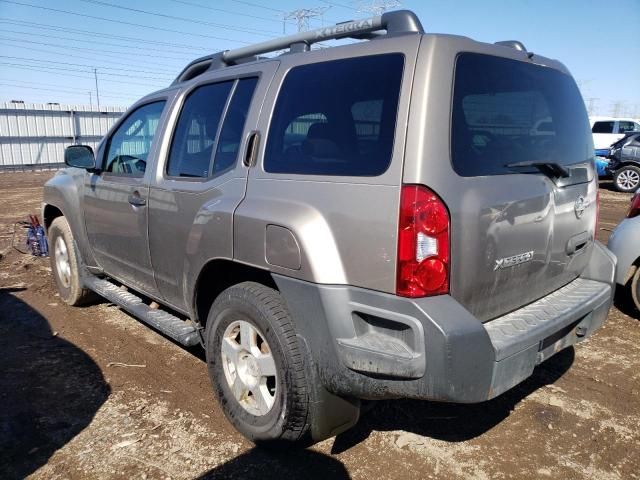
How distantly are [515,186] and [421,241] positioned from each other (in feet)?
2.11

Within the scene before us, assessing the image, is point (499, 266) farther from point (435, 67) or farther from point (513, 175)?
point (435, 67)

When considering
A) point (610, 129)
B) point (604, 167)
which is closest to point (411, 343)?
point (604, 167)

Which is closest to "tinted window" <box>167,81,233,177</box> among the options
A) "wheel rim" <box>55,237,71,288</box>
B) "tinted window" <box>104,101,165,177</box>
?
"tinted window" <box>104,101,165,177</box>

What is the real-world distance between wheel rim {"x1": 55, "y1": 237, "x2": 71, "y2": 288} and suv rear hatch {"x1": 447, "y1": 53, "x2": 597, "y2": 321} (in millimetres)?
4109

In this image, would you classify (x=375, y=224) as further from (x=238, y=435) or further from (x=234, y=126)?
(x=238, y=435)

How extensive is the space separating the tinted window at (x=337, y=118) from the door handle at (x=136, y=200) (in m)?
1.28

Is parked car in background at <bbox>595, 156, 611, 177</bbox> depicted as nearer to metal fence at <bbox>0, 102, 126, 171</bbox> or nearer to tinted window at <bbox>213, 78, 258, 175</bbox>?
tinted window at <bbox>213, 78, 258, 175</bbox>

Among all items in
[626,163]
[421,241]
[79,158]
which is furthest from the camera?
[626,163]

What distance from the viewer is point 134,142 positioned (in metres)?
3.96

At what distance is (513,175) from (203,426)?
2.20 m

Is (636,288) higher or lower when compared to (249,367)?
lower

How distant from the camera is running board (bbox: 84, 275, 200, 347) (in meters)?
3.24

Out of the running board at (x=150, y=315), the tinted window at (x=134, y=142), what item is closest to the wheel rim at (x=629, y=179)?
the tinted window at (x=134, y=142)

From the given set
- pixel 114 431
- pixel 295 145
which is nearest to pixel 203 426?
pixel 114 431
